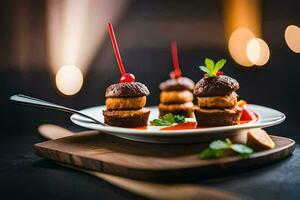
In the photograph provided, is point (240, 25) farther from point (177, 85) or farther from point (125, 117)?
point (125, 117)

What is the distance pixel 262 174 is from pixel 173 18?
6.14 ft

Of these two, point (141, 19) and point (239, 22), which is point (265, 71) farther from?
point (141, 19)

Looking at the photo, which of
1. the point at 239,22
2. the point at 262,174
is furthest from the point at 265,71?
the point at 262,174

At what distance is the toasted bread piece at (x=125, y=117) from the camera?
2471 mm

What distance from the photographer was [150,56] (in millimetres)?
3615

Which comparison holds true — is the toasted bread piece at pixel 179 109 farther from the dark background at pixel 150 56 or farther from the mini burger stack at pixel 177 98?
the dark background at pixel 150 56

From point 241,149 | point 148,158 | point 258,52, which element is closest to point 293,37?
point 258,52

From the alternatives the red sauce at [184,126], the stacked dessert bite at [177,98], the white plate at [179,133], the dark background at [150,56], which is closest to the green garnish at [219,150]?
the white plate at [179,133]

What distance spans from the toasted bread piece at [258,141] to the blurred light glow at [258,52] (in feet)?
4.83

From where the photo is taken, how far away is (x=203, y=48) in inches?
142

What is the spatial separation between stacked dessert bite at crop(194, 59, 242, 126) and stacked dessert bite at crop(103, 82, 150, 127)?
0.27 metres

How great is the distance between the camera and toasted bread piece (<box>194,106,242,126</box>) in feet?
7.84

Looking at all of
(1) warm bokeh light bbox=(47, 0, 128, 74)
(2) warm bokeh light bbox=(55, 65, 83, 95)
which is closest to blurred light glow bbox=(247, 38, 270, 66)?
(1) warm bokeh light bbox=(47, 0, 128, 74)

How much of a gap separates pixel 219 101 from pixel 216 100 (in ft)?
0.05
